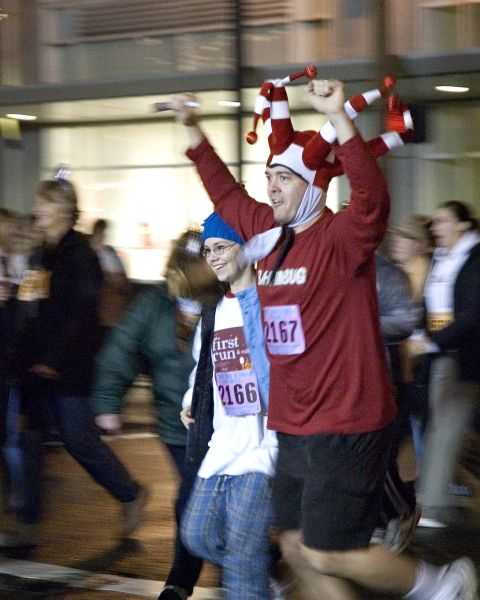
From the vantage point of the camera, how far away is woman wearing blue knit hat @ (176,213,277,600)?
181 inches

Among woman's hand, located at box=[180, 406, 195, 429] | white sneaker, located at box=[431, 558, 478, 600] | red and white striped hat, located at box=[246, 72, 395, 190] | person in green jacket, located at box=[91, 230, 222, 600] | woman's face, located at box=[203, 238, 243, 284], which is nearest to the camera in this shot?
red and white striped hat, located at box=[246, 72, 395, 190]

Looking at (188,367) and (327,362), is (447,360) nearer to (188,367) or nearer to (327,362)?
(188,367)

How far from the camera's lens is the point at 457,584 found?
4535 millimetres

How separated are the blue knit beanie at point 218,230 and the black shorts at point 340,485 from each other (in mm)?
895

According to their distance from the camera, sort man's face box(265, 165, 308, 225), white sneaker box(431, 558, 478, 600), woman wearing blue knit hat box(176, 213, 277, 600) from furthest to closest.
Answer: woman wearing blue knit hat box(176, 213, 277, 600)
white sneaker box(431, 558, 478, 600)
man's face box(265, 165, 308, 225)

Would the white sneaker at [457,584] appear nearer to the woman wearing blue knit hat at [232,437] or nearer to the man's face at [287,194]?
the woman wearing blue knit hat at [232,437]

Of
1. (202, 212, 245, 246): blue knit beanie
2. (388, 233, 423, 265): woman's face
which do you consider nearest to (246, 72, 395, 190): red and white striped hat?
(202, 212, 245, 246): blue knit beanie

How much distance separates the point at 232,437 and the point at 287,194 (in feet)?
3.24

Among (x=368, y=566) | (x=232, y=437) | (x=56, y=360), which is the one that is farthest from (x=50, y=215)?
(x=368, y=566)

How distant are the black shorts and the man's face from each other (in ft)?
2.52

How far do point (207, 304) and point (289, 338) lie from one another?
28.8 inches

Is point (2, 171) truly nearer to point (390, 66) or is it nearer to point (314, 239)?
point (390, 66)

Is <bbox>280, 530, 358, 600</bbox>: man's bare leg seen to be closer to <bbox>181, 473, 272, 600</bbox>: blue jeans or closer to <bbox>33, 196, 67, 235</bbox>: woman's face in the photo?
<bbox>181, 473, 272, 600</bbox>: blue jeans

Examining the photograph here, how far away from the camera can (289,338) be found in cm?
425
